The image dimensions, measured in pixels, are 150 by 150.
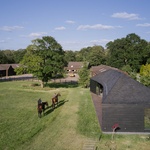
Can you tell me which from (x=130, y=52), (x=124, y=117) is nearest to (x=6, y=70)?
(x=130, y=52)

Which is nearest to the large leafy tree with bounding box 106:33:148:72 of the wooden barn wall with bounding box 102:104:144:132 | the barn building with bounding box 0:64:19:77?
the barn building with bounding box 0:64:19:77

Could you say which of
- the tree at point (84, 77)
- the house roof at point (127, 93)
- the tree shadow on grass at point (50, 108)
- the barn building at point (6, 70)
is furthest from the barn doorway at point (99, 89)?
the barn building at point (6, 70)

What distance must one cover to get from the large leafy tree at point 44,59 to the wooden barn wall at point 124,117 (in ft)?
68.0

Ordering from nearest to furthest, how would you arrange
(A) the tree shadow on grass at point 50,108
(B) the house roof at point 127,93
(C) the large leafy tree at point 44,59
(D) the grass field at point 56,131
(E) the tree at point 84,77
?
(D) the grass field at point 56,131 → (B) the house roof at point 127,93 → (A) the tree shadow on grass at point 50,108 → (C) the large leafy tree at point 44,59 → (E) the tree at point 84,77

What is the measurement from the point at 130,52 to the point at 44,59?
43.2 metres

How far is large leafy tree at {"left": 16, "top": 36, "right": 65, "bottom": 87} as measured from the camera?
3466cm

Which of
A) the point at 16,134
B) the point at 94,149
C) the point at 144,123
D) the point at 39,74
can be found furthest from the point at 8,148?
the point at 39,74

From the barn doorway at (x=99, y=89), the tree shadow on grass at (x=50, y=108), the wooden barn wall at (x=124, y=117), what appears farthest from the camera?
the barn doorway at (x=99, y=89)

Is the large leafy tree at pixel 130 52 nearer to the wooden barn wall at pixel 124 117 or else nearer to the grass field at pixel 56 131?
the grass field at pixel 56 131

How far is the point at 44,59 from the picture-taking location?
119 feet

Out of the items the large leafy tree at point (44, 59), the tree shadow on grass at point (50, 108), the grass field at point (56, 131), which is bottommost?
the grass field at point (56, 131)

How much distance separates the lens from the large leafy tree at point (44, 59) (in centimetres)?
3466

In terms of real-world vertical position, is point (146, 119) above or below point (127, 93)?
below

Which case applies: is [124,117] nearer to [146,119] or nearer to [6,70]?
[146,119]
